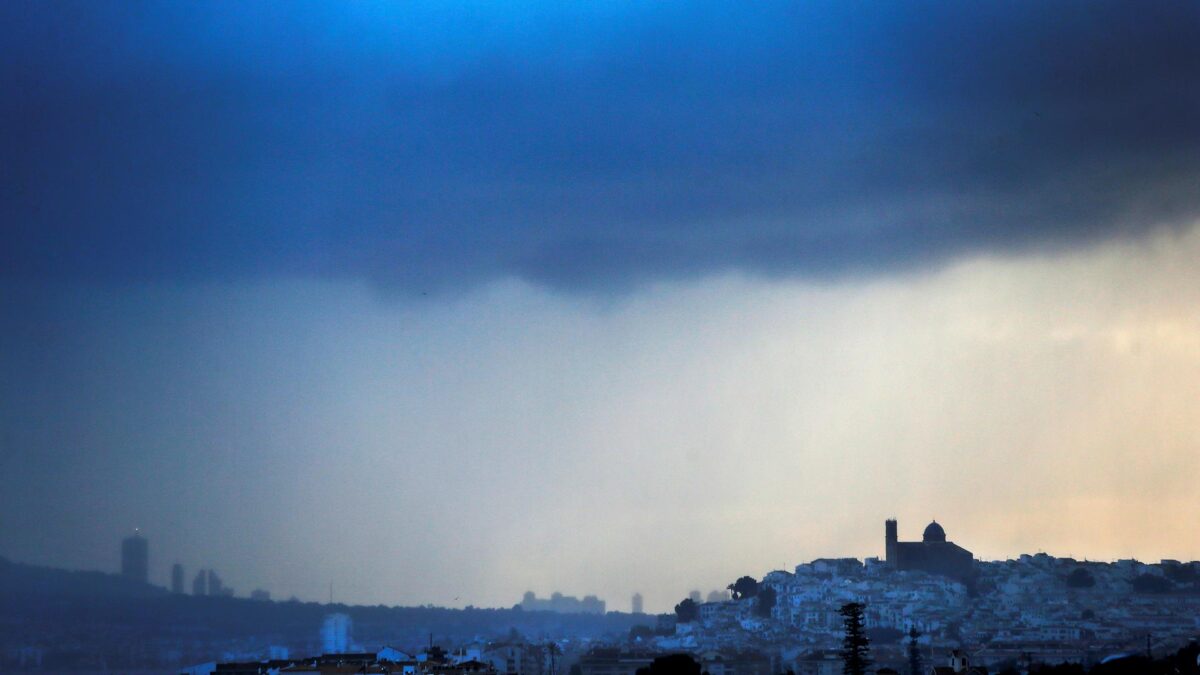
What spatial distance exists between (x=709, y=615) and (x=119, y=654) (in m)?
55.2

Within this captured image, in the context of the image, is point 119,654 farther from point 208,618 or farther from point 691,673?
point 691,673

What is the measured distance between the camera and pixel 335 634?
153625 millimetres

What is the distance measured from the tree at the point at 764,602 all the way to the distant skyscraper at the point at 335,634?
41533 millimetres

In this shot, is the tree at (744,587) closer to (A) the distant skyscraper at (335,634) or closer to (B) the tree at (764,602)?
(B) the tree at (764,602)

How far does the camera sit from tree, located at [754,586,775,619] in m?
188

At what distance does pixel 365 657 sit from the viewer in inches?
4328

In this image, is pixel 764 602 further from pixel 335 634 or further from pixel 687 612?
pixel 335 634

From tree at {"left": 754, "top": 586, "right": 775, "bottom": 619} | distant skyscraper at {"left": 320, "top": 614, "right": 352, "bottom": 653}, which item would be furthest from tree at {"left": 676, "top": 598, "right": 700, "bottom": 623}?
distant skyscraper at {"left": 320, "top": 614, "right": 352, "bottom": 653}

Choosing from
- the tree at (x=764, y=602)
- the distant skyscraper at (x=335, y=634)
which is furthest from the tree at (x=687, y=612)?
the distant skyscraper at (x=335, y=634)

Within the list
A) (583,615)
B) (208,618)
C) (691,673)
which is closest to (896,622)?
(583,615)

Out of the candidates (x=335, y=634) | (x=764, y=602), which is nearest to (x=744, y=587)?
(x=764, y=602)

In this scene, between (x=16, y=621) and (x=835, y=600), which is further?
(x=835, y=600)

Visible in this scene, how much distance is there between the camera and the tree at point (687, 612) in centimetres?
18124

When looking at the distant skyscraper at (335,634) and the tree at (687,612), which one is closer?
the distant skyscraper at (335,634)
